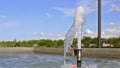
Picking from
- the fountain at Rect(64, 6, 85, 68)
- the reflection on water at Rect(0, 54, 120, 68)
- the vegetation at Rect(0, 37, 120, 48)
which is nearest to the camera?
the fountain at Rect(64, 6, 85, 68)

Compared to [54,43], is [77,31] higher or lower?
lower

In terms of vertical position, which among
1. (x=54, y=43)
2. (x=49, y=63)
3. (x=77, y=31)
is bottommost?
(x=49, y=63)

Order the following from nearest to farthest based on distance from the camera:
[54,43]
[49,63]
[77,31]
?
[77,31] < [49,63] < [54,43]

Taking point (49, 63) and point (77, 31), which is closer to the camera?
point (77, 31)

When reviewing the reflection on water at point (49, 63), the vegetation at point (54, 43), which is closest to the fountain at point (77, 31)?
the reflection on water at point (49, 63)

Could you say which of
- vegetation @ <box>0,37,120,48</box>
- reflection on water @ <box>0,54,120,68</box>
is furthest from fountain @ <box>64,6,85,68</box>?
vegetation @ <box>0,37,120,48</box>

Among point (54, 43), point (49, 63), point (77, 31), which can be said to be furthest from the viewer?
A: point (54, 43)

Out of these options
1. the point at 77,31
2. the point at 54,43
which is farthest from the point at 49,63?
the point at 54,43

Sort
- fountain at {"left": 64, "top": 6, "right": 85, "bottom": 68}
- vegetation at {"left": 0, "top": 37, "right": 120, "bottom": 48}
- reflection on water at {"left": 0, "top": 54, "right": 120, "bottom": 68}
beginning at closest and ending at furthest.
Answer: fountain at {"left": 64, "top": 6, "right": 85, "bottom": 68} → reflection on water at {"left": 0, "top": 54, "right": 120, "bottom": 68} → vegetation at {"left": 0, "top": 37, "right": 120, "bottom": 48}

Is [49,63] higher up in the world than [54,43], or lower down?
lower down

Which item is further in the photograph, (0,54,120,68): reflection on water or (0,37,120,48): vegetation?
(0,37,120,48): vegetation

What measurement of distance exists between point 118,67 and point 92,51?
11563 millimetres

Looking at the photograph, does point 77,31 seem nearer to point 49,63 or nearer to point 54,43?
point 49,63

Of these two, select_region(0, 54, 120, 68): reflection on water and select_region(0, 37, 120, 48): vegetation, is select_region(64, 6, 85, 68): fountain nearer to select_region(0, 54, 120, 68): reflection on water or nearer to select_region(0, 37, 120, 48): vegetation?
select_region(0, 54, 120, 68): reflection on water
